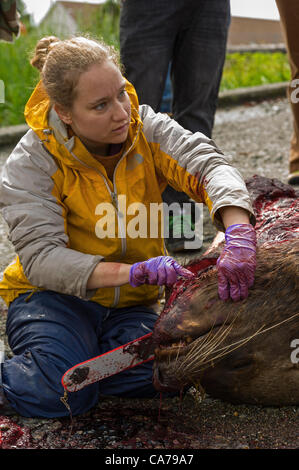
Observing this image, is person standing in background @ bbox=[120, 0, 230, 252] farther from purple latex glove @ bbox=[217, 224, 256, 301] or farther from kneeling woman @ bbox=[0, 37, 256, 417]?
purple latex glove @ bbox=[217, 224, 256, 301]

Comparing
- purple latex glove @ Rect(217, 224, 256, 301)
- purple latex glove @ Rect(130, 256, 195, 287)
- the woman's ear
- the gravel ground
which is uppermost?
the woman's ear

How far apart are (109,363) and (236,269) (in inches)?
25.4

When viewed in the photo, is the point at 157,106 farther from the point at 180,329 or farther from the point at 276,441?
the point at 276,441

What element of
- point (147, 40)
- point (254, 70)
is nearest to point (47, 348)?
point (147, 40)

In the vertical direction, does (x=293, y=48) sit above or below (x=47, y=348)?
above

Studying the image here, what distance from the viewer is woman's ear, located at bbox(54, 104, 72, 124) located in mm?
2543

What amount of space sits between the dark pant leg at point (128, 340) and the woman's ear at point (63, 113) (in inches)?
33.9

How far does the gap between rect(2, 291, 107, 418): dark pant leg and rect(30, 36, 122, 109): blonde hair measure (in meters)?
0.84

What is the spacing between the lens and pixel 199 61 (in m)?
3.91

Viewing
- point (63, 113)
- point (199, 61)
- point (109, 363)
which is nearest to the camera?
point (109, 363)

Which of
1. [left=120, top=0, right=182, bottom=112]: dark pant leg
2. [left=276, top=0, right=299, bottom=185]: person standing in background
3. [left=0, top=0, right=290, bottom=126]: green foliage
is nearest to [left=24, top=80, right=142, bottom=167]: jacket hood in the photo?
[left=120, top=0, right=182, bottom=112]: dark pant leg

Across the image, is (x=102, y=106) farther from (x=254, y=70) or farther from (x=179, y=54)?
(x=254, y=70)

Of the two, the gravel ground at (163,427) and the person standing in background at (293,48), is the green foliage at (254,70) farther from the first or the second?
the gravel ground at (163,427)

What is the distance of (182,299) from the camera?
2217mm
